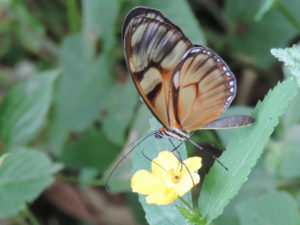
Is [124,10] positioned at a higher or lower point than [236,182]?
higher

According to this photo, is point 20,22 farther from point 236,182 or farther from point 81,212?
point 236,182

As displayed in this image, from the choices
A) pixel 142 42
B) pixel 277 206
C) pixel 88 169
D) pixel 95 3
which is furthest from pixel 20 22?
pixel 277 206

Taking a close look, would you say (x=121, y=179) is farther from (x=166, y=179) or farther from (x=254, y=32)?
(x=254, y=32)

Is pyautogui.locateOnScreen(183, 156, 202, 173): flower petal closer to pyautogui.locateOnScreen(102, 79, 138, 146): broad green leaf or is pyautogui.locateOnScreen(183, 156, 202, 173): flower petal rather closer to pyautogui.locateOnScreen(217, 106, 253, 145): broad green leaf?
pyautogui.locateOnScreen(217, 106, 253, 145): broad green leaf

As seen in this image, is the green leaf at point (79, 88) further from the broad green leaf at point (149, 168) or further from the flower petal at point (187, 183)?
the flower petal at point (187, 183)

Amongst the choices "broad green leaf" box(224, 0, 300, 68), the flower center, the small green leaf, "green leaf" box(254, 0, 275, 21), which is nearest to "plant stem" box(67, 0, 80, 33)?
"broad green leaf" box(224, 0, 300, 68)

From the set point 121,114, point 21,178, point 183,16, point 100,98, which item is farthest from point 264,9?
point 21,178
